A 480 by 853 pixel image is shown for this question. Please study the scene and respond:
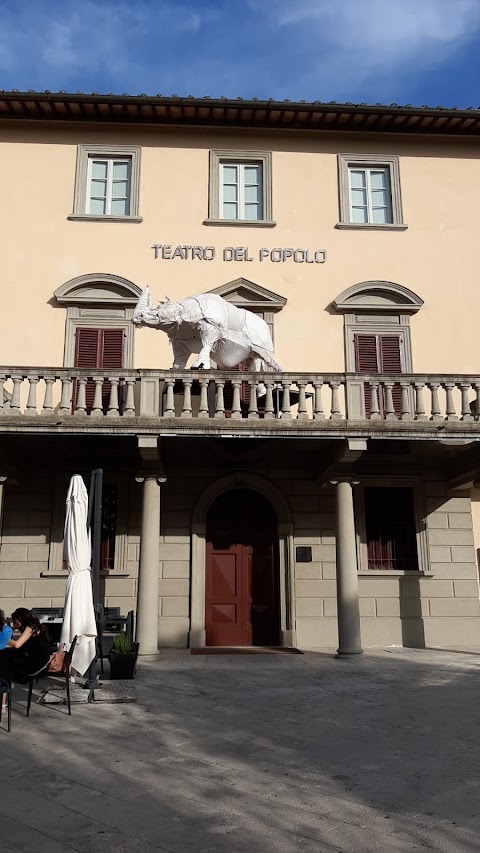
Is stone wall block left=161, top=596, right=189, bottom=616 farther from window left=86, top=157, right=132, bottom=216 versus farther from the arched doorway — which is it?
window left=86, top=157, right=132, bottom=216

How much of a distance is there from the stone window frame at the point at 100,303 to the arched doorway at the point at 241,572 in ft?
12.6

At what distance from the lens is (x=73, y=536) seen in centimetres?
891

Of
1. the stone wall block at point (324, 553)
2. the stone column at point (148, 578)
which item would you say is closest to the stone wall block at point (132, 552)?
the stone column at point (148, 578)

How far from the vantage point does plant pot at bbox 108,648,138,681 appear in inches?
369

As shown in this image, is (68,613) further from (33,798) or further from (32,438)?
(32,438)

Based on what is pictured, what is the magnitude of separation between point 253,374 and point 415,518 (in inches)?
188

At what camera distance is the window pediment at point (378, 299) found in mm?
15031

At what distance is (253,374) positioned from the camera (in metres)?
12.2

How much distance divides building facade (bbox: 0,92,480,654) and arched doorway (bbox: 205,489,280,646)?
0.04m

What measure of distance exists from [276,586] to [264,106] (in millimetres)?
10267

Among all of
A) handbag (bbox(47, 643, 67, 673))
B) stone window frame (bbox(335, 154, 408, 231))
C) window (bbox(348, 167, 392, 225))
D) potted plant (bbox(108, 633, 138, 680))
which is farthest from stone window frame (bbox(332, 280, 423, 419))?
handbag (bbox(47, 643, 67, 673))

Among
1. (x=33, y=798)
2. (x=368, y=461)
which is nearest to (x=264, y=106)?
(x=368, y=461)

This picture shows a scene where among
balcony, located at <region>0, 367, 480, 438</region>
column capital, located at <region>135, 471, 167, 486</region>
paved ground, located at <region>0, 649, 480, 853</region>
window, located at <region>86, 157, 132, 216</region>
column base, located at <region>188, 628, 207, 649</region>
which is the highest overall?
window, located at <region>86, 157, 132, 216</region>

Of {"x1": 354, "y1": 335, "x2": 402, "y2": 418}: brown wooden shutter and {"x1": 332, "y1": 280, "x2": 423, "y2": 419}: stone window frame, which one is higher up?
{"x1": 332, "y1": 280, "x2": 423, "y2": 419}: stone window frame
